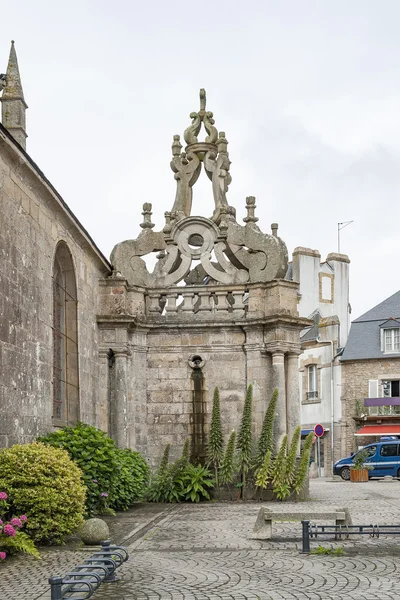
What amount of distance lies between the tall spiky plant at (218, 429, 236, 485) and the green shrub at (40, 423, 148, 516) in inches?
104

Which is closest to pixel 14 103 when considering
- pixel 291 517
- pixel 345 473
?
pixel 291 517

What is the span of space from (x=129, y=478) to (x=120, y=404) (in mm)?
2655

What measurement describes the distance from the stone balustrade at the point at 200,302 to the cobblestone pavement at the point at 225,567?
610cm

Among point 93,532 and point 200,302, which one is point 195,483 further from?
point 93,532

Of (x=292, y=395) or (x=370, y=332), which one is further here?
(x=370, y=332)

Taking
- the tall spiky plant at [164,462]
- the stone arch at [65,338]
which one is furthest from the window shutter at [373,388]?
the stone arch at [65,338]

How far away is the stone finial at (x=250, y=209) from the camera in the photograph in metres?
18.2

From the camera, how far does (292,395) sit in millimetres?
17281

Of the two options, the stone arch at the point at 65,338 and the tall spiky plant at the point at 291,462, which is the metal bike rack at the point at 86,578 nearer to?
the stone arch at the point at 65,338

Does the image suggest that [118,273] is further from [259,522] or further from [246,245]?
[259,522]

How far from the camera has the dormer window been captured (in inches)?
1519

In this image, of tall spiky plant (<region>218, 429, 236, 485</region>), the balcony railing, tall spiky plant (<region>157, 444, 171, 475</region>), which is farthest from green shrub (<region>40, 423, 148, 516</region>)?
the balcony railing

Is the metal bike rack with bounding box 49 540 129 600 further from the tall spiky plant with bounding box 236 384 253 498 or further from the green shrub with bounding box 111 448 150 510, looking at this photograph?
the tall spiky plant with bounding box 236 384 253 498

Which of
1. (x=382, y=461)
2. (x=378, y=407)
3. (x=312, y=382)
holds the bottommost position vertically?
(x=382, y=461)
